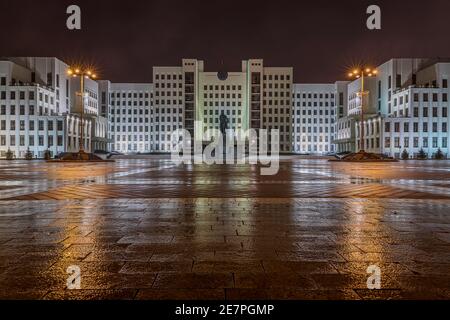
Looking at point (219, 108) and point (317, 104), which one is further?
point (219, 108)

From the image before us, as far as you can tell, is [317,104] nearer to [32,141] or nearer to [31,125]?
[31,125]

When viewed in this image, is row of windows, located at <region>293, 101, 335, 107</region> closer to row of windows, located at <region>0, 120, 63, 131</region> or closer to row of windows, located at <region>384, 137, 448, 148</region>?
row of windows, located at <region>384, 137, 448, 148</region>

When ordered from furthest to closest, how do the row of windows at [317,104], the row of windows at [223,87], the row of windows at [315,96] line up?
the row of windows at [223,87], the row of windows at [317,104], the row of windows at [315,96]

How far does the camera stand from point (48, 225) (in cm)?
761

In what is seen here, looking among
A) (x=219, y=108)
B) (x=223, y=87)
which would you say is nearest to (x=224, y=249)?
(x=219, y=108)

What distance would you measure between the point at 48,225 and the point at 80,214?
4.50 ft

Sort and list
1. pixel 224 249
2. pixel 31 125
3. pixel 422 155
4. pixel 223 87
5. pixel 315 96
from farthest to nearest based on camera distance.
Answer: pixel 223 87
pixel 315 96
pixel 31 125
pixel 422 155
pixel 224 249

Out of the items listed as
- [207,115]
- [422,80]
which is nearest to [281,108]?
[207,115]

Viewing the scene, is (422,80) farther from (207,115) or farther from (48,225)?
(48,225)

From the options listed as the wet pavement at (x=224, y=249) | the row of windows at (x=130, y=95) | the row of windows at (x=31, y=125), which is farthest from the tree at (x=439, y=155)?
the row of windows at (x=130, y=95)

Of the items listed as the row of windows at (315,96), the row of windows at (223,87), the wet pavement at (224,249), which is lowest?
the wet pavement at (224,249)

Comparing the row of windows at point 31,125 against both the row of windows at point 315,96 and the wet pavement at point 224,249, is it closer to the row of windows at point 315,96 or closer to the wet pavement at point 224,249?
the wet pavement at point 224,249
